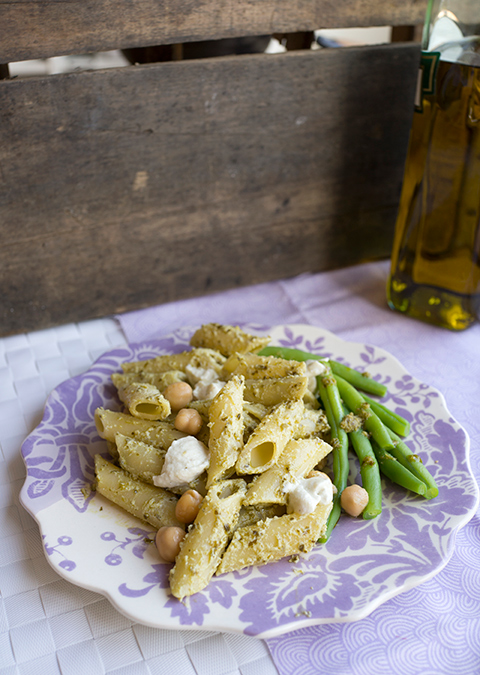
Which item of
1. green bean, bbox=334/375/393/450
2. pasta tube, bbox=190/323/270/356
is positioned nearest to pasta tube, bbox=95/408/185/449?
pasta tube, bbox=190/323/270/356

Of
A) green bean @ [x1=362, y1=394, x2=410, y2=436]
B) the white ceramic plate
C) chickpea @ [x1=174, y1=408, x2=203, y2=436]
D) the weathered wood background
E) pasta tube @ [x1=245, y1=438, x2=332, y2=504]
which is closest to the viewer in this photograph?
the white ceramic plate

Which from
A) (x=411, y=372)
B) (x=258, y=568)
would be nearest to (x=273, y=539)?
(x=258, y=568)

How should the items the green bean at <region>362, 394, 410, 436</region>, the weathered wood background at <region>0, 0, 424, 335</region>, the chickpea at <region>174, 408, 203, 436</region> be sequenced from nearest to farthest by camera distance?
the chickpea at <region>174, 408, 203, 436</region>, the green bean at <region>362, 394, 410, 436</region>, the weathered wood background at <region>0, 0, 424, 335</region>

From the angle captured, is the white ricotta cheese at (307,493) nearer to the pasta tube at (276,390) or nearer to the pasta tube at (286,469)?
the pasta tube at (286,469)

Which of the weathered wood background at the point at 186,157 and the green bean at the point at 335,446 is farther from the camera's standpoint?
the weathered wood background at the point at 186,157

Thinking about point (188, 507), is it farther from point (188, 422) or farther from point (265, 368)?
point (265, 368)

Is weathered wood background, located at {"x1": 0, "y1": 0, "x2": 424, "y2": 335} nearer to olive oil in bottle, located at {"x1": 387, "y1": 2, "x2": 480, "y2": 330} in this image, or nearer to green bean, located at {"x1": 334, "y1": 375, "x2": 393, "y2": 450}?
olive oil in bottle, located at {"x1": 387, "y1": 2, "x2": 480, "y2": 330}

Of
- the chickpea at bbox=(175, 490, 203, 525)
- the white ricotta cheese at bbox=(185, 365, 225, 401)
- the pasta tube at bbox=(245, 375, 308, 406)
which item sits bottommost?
the chickpea at bbox=(175, 490, 203, 525)

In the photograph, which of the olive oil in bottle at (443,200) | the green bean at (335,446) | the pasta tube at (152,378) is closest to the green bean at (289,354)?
the green bean at (335,446)
